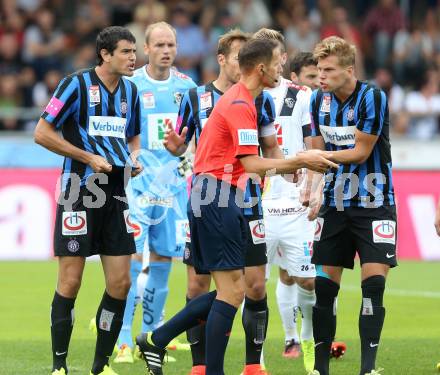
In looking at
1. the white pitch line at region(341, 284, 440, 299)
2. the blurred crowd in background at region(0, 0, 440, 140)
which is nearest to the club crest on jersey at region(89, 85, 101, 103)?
the white pitch line at region(341, 284, 440, 299)

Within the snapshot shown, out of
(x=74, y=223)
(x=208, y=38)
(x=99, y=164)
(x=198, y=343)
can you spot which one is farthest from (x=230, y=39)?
(x=208, y=38)

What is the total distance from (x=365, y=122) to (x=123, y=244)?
202 cm

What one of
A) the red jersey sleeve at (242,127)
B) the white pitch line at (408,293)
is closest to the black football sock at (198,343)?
the red jersey sleeve at (242,127)

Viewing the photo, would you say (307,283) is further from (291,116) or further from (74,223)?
(74,223)

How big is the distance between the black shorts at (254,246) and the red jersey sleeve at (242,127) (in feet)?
2.94

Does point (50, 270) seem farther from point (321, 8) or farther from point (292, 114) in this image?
point (321, 8)

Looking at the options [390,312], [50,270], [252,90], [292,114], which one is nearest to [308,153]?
[252,90]

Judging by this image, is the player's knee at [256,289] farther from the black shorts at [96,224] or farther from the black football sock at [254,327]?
the black shorts at [96,224]

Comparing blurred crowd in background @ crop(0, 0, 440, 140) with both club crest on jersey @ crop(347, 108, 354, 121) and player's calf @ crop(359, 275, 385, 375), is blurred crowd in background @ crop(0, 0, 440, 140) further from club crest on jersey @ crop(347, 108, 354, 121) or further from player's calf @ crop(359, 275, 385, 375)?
player's calf @ crop(359, 275, 385, 375)

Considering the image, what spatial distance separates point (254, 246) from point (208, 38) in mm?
13277

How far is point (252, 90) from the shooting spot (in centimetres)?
743

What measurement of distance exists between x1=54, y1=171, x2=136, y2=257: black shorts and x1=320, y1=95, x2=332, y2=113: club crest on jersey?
5.33ft

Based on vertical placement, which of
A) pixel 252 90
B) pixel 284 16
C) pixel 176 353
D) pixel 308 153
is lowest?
pixel 176 353

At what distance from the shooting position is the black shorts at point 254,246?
316 inches
